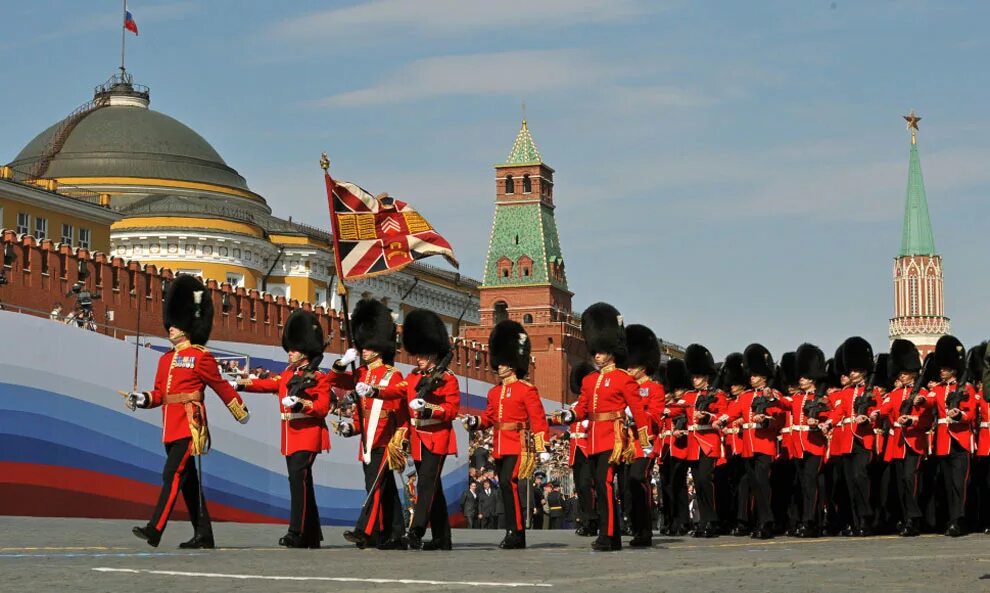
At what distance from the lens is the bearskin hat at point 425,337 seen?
15.5 metres

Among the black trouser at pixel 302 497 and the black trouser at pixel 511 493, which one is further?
the black trouser at pixel 511 493

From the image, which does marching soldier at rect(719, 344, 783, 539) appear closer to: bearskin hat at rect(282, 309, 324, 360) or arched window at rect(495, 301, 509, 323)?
bearskin hat at rect(282, 309, 324, 360)

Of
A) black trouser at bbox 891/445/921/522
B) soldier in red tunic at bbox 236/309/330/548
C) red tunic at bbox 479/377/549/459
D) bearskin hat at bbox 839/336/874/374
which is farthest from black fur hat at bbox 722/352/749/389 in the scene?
soldier in red tunic at bbox 236/309/330/548

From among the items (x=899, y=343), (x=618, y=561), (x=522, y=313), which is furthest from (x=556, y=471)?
(x=522, y=313)

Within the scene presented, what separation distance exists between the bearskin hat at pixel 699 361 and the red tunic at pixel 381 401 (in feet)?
18.4

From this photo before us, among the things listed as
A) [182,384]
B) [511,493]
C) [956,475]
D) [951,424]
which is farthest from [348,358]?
[956,475]

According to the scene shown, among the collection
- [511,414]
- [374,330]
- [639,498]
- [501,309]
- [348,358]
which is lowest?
[639,498]

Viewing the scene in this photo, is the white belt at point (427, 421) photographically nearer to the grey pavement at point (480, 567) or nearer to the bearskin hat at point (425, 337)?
the bearskin hat at point (425, 337)

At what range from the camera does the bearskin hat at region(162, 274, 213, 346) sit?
14492mm

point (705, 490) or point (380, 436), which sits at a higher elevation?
point (380, 436)

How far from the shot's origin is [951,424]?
58.3 ft

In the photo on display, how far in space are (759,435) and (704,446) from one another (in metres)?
0.64

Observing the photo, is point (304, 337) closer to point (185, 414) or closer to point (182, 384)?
point (182, 384)

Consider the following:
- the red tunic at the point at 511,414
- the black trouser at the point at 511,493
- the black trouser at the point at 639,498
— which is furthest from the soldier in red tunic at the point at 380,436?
the black trouser at the point at 639,498
